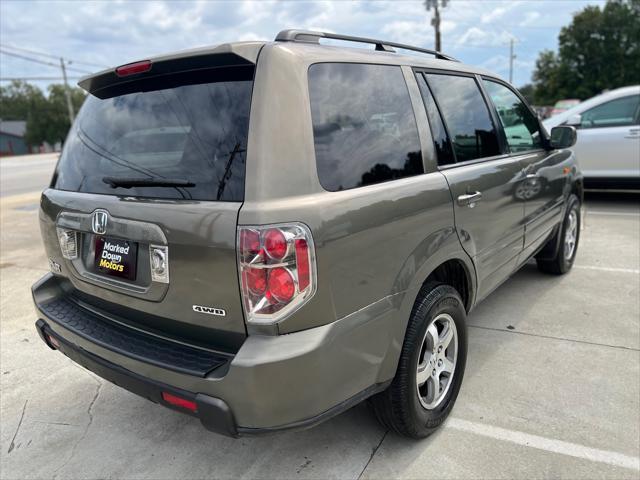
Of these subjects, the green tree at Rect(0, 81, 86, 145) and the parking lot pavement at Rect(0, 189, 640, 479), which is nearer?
the parking lot pavement at Rect(0, 189, 640, 479)

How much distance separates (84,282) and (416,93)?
1.91m

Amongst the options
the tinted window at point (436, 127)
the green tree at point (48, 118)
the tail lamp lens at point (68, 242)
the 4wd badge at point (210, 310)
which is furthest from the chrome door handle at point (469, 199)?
the green tree at point (48, 118)

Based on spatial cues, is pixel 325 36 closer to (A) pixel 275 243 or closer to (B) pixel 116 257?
(A) pixel 275 243

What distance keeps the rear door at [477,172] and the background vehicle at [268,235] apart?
0.03 meters

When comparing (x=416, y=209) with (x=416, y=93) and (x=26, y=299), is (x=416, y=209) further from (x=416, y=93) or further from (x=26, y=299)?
(x=26, y=299)

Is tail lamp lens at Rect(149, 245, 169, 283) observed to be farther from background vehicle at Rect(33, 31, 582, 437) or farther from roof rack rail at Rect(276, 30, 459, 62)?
roof rack rail at Rect(276, 30, 459, 62)

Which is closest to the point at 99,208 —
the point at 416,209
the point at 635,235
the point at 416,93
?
the point at 416,209

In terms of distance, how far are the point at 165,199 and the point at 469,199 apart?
1621 millimetres

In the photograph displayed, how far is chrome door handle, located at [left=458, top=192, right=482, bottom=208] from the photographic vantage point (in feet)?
8.62

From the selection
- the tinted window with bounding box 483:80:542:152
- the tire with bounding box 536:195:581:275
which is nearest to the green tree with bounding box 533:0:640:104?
the tire with bounding box 536:195:581:275

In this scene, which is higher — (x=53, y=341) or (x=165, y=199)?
(x=165, y=199)

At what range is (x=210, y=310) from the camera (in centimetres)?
188

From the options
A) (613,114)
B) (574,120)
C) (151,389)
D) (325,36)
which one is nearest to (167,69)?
(325,36)

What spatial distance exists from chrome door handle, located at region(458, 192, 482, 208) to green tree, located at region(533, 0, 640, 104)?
55661mm
